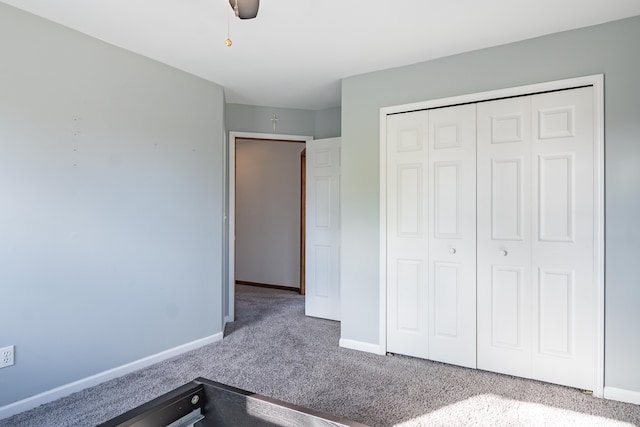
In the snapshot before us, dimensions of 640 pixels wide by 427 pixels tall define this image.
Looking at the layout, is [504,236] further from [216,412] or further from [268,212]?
[268,212]

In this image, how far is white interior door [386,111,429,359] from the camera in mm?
3045

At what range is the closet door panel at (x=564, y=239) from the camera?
2.47 meters

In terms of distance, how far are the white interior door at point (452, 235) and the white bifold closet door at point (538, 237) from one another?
0.07m

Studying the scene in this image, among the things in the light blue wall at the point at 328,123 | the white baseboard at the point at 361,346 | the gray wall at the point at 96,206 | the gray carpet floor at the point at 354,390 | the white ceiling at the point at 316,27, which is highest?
the white ceiling at the point at 316,27

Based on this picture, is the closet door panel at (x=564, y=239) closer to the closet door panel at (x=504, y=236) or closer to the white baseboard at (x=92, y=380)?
the closet door panel at (x=504, y=236)

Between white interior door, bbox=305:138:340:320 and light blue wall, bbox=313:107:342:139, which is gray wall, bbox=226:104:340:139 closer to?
light blue wall, bbox=313:107:342:139

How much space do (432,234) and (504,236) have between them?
0.51 metres

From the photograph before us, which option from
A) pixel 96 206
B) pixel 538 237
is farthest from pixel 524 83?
pixel 96 206

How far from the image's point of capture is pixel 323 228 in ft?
14.2

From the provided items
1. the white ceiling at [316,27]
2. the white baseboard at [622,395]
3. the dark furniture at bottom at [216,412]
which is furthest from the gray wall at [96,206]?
the white baseboard at [622,395]

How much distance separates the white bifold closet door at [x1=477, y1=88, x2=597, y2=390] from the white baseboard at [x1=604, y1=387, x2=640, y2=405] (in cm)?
9

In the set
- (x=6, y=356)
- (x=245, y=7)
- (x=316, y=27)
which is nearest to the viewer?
(x=245, y=7)

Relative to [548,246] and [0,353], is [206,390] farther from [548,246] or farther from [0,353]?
[548,246]

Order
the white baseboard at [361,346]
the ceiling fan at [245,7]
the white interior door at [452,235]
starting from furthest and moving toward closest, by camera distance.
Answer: the white baseboard at [361,346], the white interior door at [452,235], the ceiling fan at [245,7]
